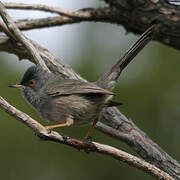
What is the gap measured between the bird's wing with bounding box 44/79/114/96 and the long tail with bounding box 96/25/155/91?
0.21 meters

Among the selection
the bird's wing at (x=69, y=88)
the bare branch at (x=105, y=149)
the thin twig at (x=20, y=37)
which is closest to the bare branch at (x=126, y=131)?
the thin twig at (x=20, y=37)

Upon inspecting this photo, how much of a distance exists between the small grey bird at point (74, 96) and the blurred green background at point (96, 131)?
2914 millimetres

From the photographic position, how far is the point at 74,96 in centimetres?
593

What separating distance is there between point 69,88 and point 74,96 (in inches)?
5.2

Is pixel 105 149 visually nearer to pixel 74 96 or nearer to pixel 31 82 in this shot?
pixel 74 96

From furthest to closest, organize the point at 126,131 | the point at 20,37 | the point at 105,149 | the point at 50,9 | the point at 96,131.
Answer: the point at 96,131 → the point at 50,9 → the point at 20,37 → the point at 126,131 → the point at 105,149

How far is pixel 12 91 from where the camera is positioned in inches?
368

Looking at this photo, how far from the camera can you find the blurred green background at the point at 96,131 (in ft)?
31.1

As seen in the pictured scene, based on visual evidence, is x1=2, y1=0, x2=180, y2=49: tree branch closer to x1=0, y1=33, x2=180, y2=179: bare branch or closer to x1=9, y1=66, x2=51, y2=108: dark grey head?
x1=0, y1=33, x2=180, y2=179: bare branch

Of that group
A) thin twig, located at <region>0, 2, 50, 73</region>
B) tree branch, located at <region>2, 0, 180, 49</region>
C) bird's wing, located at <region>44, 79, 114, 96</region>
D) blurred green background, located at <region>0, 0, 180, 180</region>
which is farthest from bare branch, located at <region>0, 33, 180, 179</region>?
blurred green background, located at <region>0, 0, 180, 180</region>

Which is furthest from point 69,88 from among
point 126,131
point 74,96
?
point 126,131

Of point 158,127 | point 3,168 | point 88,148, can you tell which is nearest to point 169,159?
point 88,148

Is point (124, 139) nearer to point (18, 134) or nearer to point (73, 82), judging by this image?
point (73, 82)

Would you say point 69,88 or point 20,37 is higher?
point 20,37
